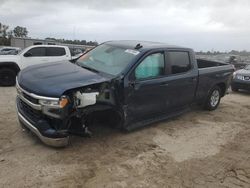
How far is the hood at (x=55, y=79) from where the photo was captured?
4902 millimetres

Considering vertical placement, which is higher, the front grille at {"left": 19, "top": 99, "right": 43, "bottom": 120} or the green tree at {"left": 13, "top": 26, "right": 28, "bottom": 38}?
the green tree at {"left": 13, "top": 26, "right": 28, "bottom": 38}

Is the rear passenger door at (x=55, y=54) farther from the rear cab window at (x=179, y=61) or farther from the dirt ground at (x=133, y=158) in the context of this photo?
the rear cab window at (x=179, y=61)

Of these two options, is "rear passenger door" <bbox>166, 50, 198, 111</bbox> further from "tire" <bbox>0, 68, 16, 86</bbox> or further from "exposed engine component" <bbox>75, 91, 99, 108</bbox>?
"tire" <bbox>0, 68, 16, 86</bbox>

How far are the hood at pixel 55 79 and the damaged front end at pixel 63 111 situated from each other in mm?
80

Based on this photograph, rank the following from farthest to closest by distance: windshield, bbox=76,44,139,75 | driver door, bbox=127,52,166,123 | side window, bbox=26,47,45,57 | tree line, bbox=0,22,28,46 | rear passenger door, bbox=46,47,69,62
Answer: tree line, bbox=0,22,28,46
rear passenger door, bbox=46,47,69,62
side window, bbox=26,47,45,57
windshield, bbox=76,44,139,75
driver door, bbox=127,52,166,123

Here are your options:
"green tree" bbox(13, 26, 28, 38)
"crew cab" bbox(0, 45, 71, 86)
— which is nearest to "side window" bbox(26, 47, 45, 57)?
"crew cab" bbox(0, 45, 71, 86)

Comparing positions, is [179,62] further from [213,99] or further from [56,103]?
[56,103]

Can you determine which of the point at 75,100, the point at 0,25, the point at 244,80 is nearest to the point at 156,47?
the point at 75,100

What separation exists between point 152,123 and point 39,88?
2804mm

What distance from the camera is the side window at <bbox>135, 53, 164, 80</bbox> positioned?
238 inches

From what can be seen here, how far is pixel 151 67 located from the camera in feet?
20.8

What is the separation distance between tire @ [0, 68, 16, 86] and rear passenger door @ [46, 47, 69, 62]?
181 centimetres

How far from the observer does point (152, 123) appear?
6.87 meters

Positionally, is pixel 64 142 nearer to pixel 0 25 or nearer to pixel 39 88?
pixel 39 88
